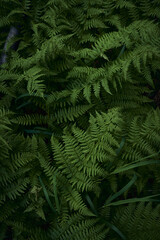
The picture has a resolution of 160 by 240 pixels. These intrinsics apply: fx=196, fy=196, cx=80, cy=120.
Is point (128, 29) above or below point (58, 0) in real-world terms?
below

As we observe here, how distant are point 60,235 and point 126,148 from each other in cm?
122

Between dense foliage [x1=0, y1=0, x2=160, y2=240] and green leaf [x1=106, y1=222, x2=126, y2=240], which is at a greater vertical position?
dense foliage [x1=0, y1=0, x2=160, y2=240]

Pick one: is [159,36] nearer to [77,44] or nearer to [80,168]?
[77,44]

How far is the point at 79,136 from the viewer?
230cm

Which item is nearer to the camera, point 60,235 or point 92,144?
point 60,235

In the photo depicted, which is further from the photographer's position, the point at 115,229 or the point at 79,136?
the point at 79,136

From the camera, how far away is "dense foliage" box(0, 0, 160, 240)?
2.14m

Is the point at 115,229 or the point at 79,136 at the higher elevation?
the point at 79,136

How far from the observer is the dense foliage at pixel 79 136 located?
7.01 feet

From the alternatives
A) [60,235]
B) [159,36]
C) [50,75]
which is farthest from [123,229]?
[159,36]

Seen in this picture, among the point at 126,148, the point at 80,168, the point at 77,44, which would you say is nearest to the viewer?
the point at 80,168

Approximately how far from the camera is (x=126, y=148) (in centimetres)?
244

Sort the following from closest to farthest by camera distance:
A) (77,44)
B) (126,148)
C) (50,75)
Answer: (126,148)
(50,75)
(77,44)

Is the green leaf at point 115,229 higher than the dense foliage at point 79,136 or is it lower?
lower
